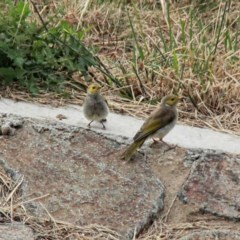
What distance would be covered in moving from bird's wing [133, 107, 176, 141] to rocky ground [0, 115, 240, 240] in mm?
113

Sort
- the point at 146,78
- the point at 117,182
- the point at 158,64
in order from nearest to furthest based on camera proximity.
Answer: the point at 117,182, the point at 146,78, the point at 158,64

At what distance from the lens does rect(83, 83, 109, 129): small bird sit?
596 centimetres

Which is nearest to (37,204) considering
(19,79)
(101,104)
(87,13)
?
(101,104)

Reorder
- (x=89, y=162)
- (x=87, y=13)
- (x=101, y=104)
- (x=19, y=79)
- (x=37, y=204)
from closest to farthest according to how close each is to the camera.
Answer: (x=37, y=204) → (x=89, y=162) → (x=101, y=104) → (x=19, y=79) → (x=87, y=13)

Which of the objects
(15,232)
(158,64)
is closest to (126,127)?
(158,64)

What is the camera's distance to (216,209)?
5199mm

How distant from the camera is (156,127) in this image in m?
5.67

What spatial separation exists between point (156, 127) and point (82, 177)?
603mm

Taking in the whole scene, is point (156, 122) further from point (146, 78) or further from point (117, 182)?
point (146, 78)

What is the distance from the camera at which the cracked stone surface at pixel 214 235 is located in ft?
16.3

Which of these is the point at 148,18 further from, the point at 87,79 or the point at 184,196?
the point at 184,196

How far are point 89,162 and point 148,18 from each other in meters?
3.58

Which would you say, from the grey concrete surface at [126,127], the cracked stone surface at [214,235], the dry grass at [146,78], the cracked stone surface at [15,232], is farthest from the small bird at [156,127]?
the cracked stone surface at [15,232]

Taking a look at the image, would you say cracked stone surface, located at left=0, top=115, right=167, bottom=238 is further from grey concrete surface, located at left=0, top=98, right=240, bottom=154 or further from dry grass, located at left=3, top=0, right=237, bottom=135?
dry grass, located at left=3, top=0, right=237, bottom=135
